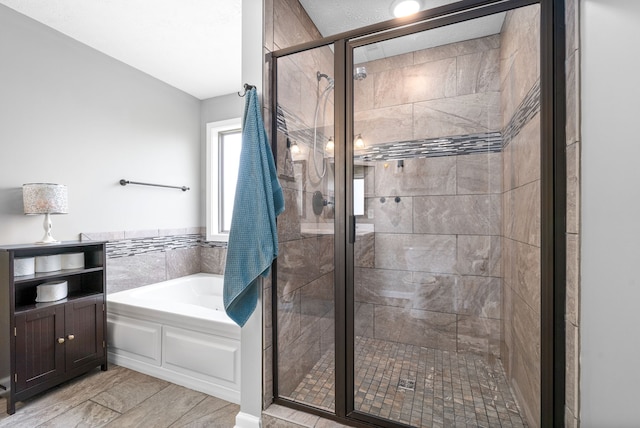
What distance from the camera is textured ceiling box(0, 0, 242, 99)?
1.88 metres

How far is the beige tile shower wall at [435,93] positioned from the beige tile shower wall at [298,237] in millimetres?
362

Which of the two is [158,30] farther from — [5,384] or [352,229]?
[5,384]

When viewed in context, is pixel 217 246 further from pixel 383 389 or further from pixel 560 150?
pixel 560 150

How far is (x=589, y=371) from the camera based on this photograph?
2.94 ft

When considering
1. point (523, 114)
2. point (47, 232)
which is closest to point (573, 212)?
point (523, 114)

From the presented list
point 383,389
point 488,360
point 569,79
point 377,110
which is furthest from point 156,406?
point 569,79

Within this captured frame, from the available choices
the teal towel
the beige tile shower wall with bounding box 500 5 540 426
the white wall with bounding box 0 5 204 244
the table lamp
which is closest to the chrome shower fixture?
the teal towel

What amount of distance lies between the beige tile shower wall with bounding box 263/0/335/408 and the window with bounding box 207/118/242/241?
5.75 ft

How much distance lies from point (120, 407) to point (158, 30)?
8.15 ft

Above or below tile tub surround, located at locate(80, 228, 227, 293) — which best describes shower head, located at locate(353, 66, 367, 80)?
above

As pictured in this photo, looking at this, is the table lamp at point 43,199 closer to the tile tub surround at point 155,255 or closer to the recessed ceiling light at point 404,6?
the tile tub surround at point 155,255

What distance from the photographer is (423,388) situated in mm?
1588

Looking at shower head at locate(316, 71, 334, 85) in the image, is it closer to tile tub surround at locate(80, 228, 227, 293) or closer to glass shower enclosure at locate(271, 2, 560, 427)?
glass shower enclosure at locate(271, 2, 560, 427)

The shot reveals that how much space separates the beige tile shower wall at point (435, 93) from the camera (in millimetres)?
1756
